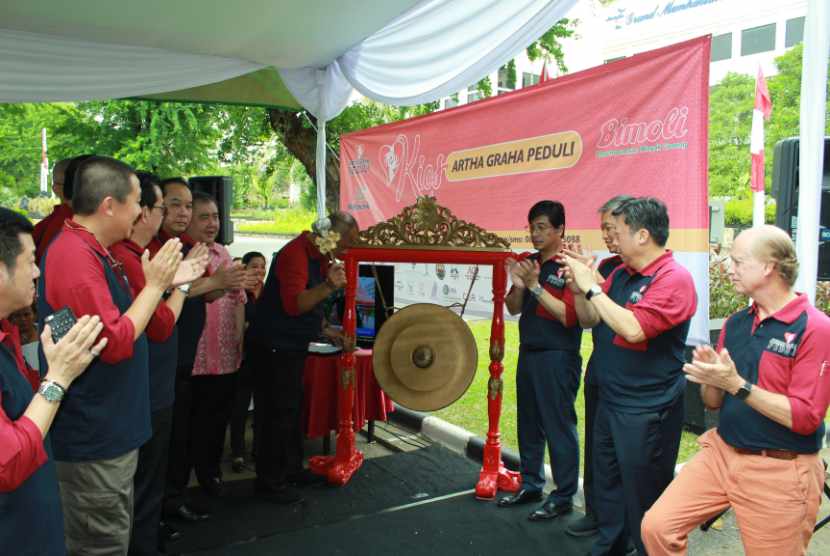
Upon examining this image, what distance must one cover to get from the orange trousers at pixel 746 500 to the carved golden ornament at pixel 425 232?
170cm

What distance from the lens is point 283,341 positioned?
11.3 feet

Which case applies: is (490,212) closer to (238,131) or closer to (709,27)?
(238,131)

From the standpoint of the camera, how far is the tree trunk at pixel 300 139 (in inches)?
288

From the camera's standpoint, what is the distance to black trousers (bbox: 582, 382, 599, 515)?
3131mm

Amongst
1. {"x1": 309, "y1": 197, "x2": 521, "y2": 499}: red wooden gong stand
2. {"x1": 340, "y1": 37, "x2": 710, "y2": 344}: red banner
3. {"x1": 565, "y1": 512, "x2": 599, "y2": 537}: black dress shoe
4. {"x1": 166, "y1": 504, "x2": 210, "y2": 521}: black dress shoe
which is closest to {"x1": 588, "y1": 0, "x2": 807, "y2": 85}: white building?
{"x1": 340, "y1": 37, "x2": 710, "y2": 344}: red banner

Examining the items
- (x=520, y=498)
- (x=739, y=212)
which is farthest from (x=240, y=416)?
(x=739, y=212)

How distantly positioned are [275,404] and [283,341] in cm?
36

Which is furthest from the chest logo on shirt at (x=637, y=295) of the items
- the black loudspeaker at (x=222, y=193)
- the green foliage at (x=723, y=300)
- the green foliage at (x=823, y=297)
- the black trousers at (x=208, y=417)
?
the green foliage at (x=823, y=297)

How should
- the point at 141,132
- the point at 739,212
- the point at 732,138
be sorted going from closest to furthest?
1. the point at 141,132
2. the point at 739,212
3. the point at 732,138

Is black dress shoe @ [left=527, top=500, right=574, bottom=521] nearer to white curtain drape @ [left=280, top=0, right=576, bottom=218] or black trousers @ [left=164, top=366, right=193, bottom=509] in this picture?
black trousers @ [left=164, top=366, right=193, bottom=509]

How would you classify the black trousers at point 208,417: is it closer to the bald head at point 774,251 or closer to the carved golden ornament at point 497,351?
the carved golden ornament at point 497,351

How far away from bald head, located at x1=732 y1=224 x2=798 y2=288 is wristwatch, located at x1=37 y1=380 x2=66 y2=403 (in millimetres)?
2041

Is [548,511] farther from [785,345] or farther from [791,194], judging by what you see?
[791,194]

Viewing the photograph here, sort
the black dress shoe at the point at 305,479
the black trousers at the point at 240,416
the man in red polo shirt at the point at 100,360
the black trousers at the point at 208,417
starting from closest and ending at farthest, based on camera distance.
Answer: the man in red polo shirt at the point at 100,360 < the black trousers at the point at 208,417 < the black dress shoe at the point at 305,479 < the black trousers at the point at 240,416
